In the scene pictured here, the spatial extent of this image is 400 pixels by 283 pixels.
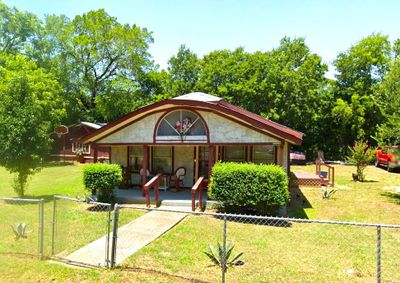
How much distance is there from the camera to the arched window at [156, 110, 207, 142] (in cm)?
1405

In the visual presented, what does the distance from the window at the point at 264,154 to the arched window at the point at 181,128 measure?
269 centimetres

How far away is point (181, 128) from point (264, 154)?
3864 millimetres

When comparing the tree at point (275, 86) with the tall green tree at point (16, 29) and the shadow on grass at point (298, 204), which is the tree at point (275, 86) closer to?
the shadow on grass at point (298, 204)

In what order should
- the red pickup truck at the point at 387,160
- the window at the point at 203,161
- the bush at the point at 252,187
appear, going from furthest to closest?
the red pickup truck at the point at 387,160 → the window at the point at 203,161 → the bush at the point at 252,187

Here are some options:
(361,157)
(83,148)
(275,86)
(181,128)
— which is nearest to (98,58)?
(83,148)

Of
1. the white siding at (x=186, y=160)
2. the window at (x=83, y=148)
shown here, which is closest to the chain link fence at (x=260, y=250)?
the white siding at (x=186, y=160)

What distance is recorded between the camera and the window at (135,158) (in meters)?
16.8

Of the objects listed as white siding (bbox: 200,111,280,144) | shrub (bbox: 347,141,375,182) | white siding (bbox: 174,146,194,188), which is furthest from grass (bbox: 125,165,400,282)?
shrub (bbox: 347,141,375,182)

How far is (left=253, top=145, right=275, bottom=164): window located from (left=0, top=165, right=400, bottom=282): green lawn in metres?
2.34

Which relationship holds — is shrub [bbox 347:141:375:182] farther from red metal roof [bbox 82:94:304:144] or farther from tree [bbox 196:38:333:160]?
tree [bbox 196:38:333:160]

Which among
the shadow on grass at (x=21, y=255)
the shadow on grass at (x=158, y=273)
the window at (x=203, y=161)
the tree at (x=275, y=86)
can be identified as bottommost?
the shadow on grass at (x=158, y=273)

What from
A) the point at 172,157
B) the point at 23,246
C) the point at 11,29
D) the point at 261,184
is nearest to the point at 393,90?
the point at 261,184

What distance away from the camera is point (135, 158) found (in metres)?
17.0

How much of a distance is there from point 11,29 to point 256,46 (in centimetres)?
2654
